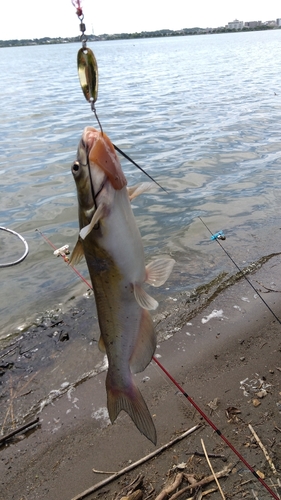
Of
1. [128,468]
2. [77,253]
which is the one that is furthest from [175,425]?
→ [77,253]

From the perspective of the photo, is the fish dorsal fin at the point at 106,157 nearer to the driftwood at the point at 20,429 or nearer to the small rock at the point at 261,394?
the small rock at the point at 261,394

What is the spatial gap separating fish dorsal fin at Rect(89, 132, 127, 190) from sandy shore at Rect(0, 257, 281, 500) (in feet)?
8.84

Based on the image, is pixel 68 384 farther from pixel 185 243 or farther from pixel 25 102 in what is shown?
pixel 25 102

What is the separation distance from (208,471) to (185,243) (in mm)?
5487

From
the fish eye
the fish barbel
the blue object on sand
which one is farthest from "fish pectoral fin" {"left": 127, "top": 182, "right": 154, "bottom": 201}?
the blue object on sand

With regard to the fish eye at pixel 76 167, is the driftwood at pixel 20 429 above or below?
below

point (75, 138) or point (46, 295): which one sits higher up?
point (75, 138)

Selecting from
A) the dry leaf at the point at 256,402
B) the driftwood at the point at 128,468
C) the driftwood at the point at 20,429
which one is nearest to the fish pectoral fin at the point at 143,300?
the driftwood at the point at 128,468

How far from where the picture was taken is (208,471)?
354cm

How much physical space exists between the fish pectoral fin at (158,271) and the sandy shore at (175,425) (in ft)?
6.64

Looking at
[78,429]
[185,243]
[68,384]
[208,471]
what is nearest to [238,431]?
[208,471]

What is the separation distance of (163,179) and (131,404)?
10085 millimetres

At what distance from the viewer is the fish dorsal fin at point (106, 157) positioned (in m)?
1.97

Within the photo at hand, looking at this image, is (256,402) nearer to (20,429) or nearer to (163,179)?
(20,429)
